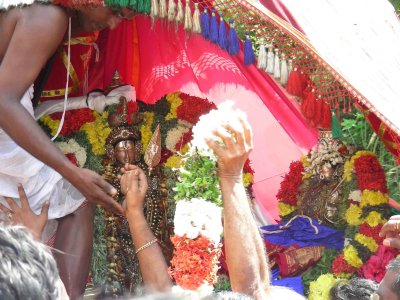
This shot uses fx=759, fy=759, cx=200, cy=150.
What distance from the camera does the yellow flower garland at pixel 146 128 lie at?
4559 millimetres

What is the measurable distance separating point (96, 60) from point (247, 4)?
127 cm

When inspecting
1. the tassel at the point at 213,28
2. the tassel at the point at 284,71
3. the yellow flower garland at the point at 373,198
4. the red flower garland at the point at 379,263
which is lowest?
the red flower garland at the point at 379,263

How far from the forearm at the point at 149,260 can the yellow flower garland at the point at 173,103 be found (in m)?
1.22

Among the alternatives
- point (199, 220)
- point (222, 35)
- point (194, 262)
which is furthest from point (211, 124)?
point (222, 35)

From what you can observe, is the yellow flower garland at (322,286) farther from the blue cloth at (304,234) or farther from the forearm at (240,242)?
the forearm at (240,242)

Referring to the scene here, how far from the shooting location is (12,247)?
140 centimetres

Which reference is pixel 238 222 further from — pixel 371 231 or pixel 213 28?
pixel 371 231


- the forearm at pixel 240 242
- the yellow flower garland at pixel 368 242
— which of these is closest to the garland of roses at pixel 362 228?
the yellow flower garland at pixel 368 242

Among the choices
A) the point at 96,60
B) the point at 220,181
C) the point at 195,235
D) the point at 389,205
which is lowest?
the point at 389,205

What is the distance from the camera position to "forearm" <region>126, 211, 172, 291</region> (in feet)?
10.8

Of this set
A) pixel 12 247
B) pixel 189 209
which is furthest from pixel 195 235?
pixel 12 247

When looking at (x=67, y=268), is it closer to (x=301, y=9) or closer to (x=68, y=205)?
(x=68, y=205)

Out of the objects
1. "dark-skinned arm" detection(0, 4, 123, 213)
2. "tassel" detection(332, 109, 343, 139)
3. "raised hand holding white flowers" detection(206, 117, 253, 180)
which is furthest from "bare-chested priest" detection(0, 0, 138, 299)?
"tassel" detection(332, 109, 343, 139)

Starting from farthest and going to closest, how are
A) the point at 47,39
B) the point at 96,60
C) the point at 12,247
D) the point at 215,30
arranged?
the point at 96,60, the point at 215,30, the point at 47,39, the point at 12,247
